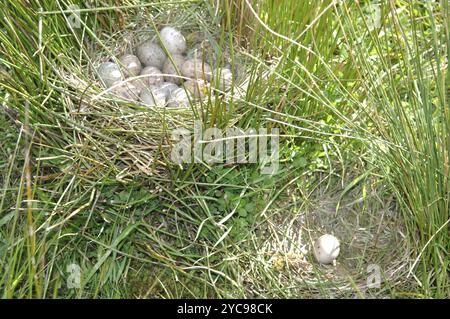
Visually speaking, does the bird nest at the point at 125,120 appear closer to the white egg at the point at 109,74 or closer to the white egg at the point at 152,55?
the white egg at the point at 109,74

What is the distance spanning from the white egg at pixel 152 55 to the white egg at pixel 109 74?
138 mm

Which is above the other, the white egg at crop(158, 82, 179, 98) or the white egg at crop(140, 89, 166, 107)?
the white egg at crop(158, 82, 179, 98)

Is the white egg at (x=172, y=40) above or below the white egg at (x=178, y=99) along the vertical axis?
above

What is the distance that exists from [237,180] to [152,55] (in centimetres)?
56

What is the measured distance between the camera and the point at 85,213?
5.89ft

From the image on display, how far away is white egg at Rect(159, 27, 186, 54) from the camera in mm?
2146

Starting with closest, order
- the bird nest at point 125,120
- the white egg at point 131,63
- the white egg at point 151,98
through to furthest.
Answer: the bird nest at point 125,120 → the white egg at point 151,98 → the white egg at point 131,63

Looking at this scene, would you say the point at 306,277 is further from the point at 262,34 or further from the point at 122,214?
the point at 262,34

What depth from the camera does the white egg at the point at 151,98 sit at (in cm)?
199

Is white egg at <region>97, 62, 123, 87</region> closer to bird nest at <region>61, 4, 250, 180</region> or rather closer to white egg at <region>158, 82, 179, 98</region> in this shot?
bird nest at <region>61, 4, 250, 180</region>

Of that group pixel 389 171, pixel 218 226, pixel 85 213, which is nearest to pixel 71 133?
pixel 85 213

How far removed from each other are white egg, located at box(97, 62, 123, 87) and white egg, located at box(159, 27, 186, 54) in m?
0.20

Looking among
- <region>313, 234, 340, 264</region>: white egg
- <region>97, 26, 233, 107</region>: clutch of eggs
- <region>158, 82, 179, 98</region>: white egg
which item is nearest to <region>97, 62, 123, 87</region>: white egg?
<region>97, 26, 233, 107</region>: clutch of eggs

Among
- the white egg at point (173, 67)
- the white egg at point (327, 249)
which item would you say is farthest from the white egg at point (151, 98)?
the white egg at point (327, 249)
